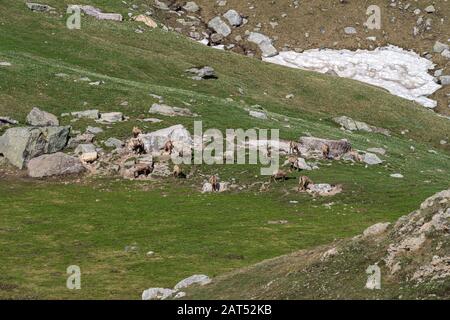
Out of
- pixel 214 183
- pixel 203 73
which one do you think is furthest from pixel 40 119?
pixel 203 73

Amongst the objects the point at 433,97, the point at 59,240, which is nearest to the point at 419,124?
the point at 433,97

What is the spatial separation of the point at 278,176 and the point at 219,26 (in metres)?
69.8

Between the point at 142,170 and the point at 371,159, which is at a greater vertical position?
the point at 371,159

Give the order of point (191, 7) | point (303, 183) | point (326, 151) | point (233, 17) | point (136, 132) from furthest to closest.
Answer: point (191, 7)
point (233, 17)
point (326, 151)
point (136, 132)
point (303, 183)

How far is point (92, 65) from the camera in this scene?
8975 cm

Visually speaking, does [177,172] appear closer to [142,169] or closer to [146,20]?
[142,169]

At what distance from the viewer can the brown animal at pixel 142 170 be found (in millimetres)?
62125

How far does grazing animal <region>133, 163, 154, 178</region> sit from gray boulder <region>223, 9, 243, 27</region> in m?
69.2

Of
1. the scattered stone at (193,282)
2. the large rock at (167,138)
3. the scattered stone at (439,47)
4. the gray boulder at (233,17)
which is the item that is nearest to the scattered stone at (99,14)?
the gray boulder at (233,17)

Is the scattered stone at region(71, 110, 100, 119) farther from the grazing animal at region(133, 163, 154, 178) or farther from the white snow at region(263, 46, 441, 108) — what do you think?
the white snow at region(263, 46, 441, 108)

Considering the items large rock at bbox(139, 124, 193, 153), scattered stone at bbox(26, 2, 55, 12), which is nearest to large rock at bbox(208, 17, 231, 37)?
scattered stone at bbox(26, 2, 55, 12)

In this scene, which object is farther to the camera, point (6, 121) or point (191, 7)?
point (191, 7)

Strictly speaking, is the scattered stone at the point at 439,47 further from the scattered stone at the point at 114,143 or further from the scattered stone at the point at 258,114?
the scattered stone at the point at 114,143

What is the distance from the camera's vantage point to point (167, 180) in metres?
62.3
